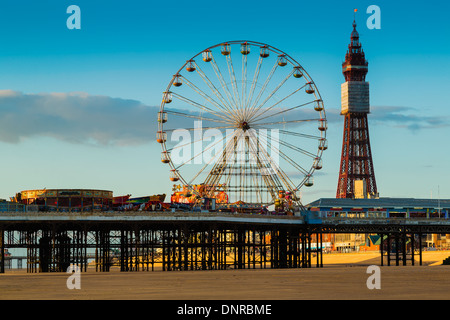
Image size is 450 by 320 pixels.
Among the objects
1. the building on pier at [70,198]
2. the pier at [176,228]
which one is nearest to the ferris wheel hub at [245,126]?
the pier at [176,228]

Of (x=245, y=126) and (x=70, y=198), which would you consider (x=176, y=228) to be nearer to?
(x=70, y=198)

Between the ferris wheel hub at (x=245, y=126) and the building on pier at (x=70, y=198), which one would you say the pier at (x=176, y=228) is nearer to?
the building on pier at (x=70, y=198)

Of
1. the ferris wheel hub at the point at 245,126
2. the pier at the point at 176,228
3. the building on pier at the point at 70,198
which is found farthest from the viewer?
the building on pier at the point at 70,198

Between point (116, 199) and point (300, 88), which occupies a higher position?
point (300, 88)

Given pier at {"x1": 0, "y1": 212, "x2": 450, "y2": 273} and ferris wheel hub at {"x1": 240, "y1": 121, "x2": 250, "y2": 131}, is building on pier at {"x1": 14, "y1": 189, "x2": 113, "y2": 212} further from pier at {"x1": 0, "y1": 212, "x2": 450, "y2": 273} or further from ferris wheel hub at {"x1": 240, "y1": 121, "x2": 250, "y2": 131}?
ferris wheel hub at {"x1": 240, "y1": 121, "x2": 250, "y2": 131}

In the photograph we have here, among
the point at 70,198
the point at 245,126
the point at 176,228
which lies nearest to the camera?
the point at 245,126

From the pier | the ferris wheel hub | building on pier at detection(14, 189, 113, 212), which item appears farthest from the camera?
building on pier at detection(14, 189, 113, 212)

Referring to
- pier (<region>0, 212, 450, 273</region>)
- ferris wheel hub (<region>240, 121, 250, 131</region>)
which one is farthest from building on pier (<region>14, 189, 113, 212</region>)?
ferris wheel hub (<region>240, 121, 250, 131</region>)

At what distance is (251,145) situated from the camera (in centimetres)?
8406

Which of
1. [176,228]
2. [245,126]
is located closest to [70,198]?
[176,228]
